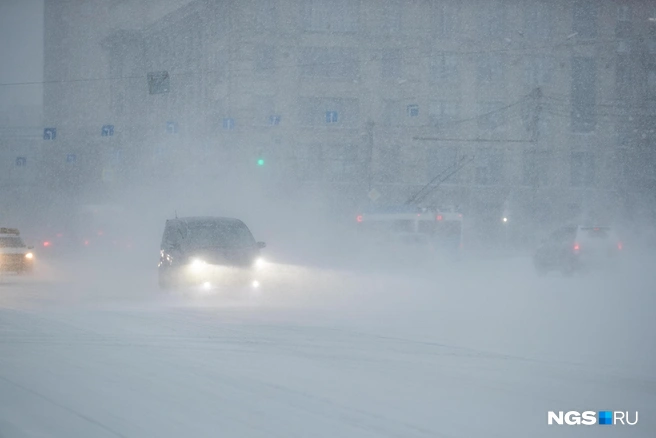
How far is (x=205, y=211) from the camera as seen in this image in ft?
172

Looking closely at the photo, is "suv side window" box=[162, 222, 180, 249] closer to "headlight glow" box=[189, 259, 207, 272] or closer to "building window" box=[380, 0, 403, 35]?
"headlight glow" box=[189, 259, 207, 272]

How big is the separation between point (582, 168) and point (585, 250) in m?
34.9

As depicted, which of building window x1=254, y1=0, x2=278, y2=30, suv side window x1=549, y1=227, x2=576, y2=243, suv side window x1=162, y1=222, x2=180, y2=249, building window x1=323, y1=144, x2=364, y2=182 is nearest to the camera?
suv side window x1=162, y1=222, x2=180, y2=249

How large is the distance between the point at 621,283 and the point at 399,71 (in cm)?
3789

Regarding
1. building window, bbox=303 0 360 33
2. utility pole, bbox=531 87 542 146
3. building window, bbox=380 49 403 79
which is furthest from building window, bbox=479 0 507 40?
utility pole, bbox=531 87 542 146

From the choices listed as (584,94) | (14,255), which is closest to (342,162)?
(584,94)

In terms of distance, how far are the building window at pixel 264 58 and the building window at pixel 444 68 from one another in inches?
421

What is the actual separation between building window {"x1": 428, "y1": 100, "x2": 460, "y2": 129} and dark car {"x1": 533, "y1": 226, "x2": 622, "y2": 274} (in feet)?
107

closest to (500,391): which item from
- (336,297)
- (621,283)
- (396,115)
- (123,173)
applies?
(336,297)

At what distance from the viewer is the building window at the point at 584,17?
57.7 m

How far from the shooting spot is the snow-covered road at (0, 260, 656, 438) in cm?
712

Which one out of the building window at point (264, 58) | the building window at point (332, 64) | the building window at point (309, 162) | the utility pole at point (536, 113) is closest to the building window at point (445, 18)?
the building window at point (332, 64)

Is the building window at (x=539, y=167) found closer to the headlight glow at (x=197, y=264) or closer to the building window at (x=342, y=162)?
the building window at (x=342, y=162)

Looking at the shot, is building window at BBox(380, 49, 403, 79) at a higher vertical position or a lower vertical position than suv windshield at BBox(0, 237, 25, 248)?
higher
